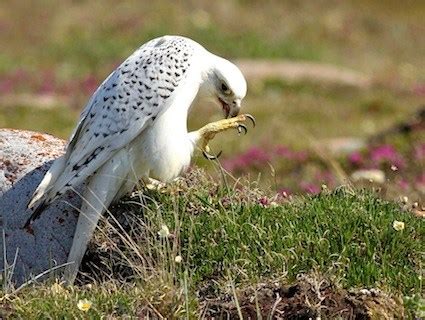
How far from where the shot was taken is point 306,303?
5918 mm

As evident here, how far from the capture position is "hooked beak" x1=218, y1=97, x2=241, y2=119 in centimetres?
790

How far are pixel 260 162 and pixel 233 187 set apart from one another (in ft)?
30.3

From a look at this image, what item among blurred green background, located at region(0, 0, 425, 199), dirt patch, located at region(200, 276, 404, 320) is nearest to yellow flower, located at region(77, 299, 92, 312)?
dirt patch, located at region(200, 276, 404, 320)

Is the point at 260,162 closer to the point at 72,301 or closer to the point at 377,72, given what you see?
the point at 72,301

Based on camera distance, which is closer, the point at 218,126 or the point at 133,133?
the point at 133,133

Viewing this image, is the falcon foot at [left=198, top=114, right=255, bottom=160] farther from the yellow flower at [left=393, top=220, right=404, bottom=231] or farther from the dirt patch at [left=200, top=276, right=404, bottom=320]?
the dirt patch at [left=200, top=276, right=404, bottom=320]

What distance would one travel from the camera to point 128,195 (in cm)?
781

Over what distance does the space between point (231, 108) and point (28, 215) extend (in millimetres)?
1632

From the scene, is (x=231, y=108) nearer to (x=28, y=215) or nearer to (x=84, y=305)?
(x=28, y=215)

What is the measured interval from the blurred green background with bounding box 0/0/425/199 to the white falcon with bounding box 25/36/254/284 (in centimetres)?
744

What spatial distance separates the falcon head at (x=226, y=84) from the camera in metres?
7.68

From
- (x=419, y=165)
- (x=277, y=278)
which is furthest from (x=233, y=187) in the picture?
(x=419, y=165)

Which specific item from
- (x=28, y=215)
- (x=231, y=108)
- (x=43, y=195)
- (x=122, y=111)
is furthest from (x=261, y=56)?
(x=43, y=195)

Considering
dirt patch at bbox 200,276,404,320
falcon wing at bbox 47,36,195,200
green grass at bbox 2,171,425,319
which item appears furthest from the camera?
falcon wing at bbox 47,36,195,200
